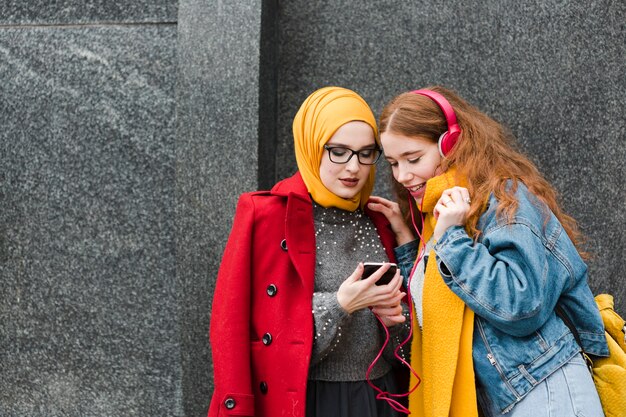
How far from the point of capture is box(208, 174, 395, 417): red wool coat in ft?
9.07

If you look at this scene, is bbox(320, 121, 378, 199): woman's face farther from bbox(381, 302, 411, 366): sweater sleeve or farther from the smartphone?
bbox(381, 302, 411, 366): sweater sleeve

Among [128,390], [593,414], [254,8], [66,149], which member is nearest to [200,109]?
[254,8]

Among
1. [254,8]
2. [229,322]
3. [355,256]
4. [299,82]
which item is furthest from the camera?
[299,82]

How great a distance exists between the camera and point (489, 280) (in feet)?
7.99

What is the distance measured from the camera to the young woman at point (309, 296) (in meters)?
2.77

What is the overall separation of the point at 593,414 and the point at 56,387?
3249 mm

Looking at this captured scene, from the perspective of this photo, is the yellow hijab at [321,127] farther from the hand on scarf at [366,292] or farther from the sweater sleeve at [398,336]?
the sweater sleeve at [398,336]

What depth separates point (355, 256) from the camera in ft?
9.75

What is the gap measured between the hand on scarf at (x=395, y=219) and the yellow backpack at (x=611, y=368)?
731mm

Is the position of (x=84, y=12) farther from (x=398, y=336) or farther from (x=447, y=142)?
(x=398, y=336)

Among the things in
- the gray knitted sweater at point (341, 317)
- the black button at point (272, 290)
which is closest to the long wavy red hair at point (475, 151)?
the gray knitted sweater at point (341, 317)

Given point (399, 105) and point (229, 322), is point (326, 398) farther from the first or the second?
point (399, 105)

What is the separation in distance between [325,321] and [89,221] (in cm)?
217

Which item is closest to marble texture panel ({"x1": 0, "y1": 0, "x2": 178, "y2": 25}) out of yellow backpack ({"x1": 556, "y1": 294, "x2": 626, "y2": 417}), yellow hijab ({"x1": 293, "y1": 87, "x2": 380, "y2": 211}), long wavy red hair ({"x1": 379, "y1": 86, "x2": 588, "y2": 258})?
yellow hijab ({"x1": 293, "y1": 87, "x2": 380, "y2": 211})
